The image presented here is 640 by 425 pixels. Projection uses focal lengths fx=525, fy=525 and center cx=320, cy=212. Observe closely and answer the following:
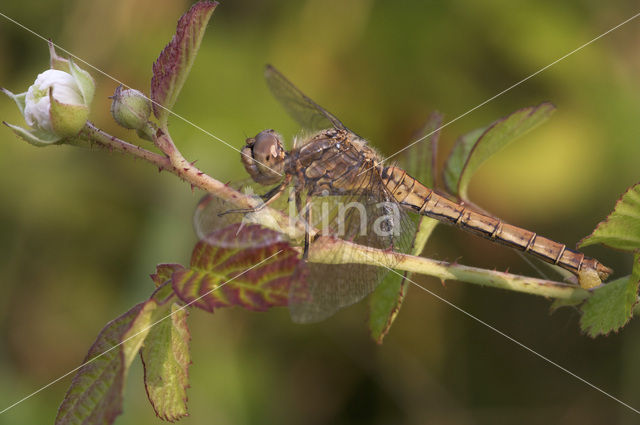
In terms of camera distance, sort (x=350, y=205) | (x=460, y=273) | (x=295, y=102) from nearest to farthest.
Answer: (x=460, y=273) < (x=350, y=205) < (x=295, y=102)

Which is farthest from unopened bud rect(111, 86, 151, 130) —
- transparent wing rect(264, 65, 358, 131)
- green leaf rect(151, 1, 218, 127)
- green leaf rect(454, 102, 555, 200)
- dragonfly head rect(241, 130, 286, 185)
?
transparent wing rect(264, 65, 358, 131)

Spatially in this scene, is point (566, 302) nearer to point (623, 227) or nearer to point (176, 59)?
point (623, 227)

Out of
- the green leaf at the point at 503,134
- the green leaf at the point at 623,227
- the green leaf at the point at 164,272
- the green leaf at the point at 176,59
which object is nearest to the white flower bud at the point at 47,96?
the green leaf at the point at 176,59

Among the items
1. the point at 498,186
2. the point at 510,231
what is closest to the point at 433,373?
the point at 498,186

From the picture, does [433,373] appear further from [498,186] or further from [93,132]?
[93,132]

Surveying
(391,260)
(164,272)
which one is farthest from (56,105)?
(391,260)

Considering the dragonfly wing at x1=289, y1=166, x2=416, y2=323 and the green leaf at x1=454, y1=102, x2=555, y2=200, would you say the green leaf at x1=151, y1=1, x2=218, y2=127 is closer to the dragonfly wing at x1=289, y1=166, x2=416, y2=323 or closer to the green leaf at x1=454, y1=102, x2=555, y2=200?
the dragonfly wing at x1=289, y1=166, x2=416, y2=323
